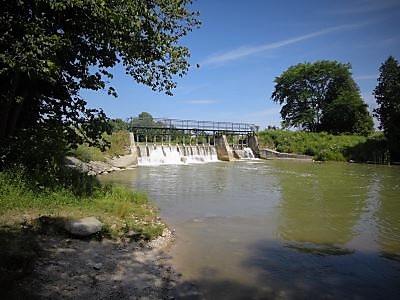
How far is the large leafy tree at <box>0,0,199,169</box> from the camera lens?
8.73 meters

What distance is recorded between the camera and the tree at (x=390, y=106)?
36081mm

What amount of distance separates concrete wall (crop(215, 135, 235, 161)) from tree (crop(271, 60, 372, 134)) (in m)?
21.0

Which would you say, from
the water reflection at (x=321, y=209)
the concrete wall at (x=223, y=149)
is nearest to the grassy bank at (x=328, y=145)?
the concrete wall at (x=223, y=149)

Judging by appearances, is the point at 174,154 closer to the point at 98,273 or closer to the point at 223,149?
the point at 223,149

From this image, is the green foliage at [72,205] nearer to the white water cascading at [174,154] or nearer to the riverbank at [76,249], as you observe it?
the riverbank at [76,249]

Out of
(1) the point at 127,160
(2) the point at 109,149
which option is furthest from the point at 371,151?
(2) the point at 109,149

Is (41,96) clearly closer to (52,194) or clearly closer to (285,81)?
(52,194)

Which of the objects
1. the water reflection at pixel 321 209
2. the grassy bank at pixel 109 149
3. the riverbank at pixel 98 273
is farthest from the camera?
the grassy bank at pixel 109 149

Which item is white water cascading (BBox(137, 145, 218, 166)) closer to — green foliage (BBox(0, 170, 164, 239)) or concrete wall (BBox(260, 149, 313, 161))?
concrete wall (BBox(260, 149, 313, 161))

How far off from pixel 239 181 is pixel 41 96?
1355 centimetres

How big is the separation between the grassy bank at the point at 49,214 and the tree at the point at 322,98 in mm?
49164

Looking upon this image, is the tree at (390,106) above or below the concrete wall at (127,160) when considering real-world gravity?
above

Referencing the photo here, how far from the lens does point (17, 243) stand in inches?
247

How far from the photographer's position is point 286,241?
9.43 metres
